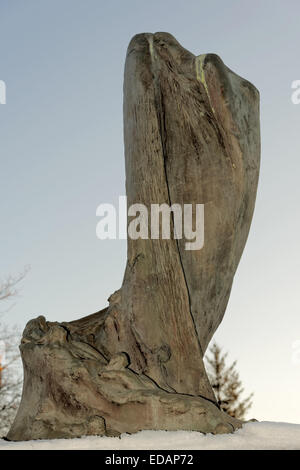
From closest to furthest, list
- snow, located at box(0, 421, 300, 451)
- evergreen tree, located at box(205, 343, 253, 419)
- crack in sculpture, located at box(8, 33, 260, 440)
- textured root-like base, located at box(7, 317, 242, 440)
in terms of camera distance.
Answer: snow, located at box(0, 421, 300, 451), textured root-like base, located at box(7, 317, 242, 440), crack in sculpture, located at box(8, 33, 260, 440), evergreen tree, located at box(205, 343, 253, 419)

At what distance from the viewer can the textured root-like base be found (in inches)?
227

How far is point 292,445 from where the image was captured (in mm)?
5340

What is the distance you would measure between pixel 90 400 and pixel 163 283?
1.40 m

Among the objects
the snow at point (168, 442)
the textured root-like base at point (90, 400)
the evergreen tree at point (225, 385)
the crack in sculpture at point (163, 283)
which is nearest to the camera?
the snow at point (168, 442)

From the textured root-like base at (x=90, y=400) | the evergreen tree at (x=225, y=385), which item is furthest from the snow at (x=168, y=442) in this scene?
the evergreen tree at (x=225, y=385)

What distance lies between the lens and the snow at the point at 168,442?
5.19 m

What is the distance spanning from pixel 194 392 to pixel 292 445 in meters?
1.36

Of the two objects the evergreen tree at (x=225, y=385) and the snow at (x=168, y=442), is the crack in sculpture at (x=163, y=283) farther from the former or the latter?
the evergreen tree at (x=225, y=385)

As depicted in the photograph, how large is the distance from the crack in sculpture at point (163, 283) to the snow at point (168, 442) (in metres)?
0.25

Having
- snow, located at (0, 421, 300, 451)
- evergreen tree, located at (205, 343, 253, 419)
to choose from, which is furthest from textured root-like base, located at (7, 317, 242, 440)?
evergreen tree, located at (205, 343, 253, 419)

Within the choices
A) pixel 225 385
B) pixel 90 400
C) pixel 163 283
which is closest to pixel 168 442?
pixel 90 400

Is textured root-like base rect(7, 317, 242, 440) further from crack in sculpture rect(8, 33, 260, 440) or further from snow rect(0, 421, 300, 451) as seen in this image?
snow rect(0, 421, 300, 451)
